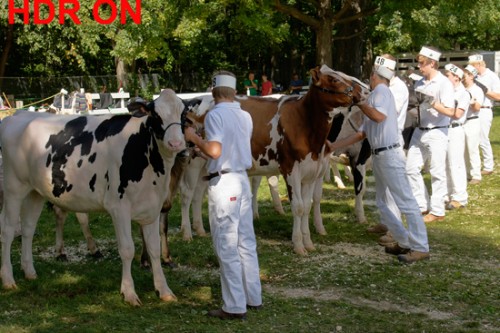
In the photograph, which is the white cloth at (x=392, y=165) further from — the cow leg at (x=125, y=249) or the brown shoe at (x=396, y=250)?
the cow leg at (x=125, y=249)

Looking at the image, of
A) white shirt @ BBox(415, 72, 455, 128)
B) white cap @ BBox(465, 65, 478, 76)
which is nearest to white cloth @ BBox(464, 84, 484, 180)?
white cap @ BBox(465, 65, 478, 76)

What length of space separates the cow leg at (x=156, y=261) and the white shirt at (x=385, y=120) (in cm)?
340

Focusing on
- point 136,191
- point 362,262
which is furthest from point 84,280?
point 362,262

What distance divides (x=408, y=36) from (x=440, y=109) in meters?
30.8

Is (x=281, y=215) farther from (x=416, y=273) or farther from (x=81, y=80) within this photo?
(x=81, y=80)

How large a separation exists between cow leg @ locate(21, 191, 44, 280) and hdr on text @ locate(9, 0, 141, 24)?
1071 inches

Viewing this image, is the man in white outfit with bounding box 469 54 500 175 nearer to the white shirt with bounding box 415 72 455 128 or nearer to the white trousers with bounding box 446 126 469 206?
the white trousers with bounding box 446 126 469 206

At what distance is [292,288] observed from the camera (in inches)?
384

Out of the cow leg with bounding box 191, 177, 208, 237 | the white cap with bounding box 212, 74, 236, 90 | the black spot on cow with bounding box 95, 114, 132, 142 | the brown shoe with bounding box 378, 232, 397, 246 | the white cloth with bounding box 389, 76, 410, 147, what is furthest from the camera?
the cow leg with bounding box 191, 177, 208, 237

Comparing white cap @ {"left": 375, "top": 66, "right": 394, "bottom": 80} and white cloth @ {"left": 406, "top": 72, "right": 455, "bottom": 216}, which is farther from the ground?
white cap @ {"left": 375, "top": 66, "right": 394, "bottom": 80}

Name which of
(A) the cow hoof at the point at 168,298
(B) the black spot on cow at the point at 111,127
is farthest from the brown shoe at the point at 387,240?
(B) the black spot on cow at the point at 111,127

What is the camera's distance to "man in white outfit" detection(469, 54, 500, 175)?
18484 millimetres

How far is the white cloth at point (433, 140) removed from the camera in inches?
522

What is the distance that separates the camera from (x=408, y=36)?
42.9 m
